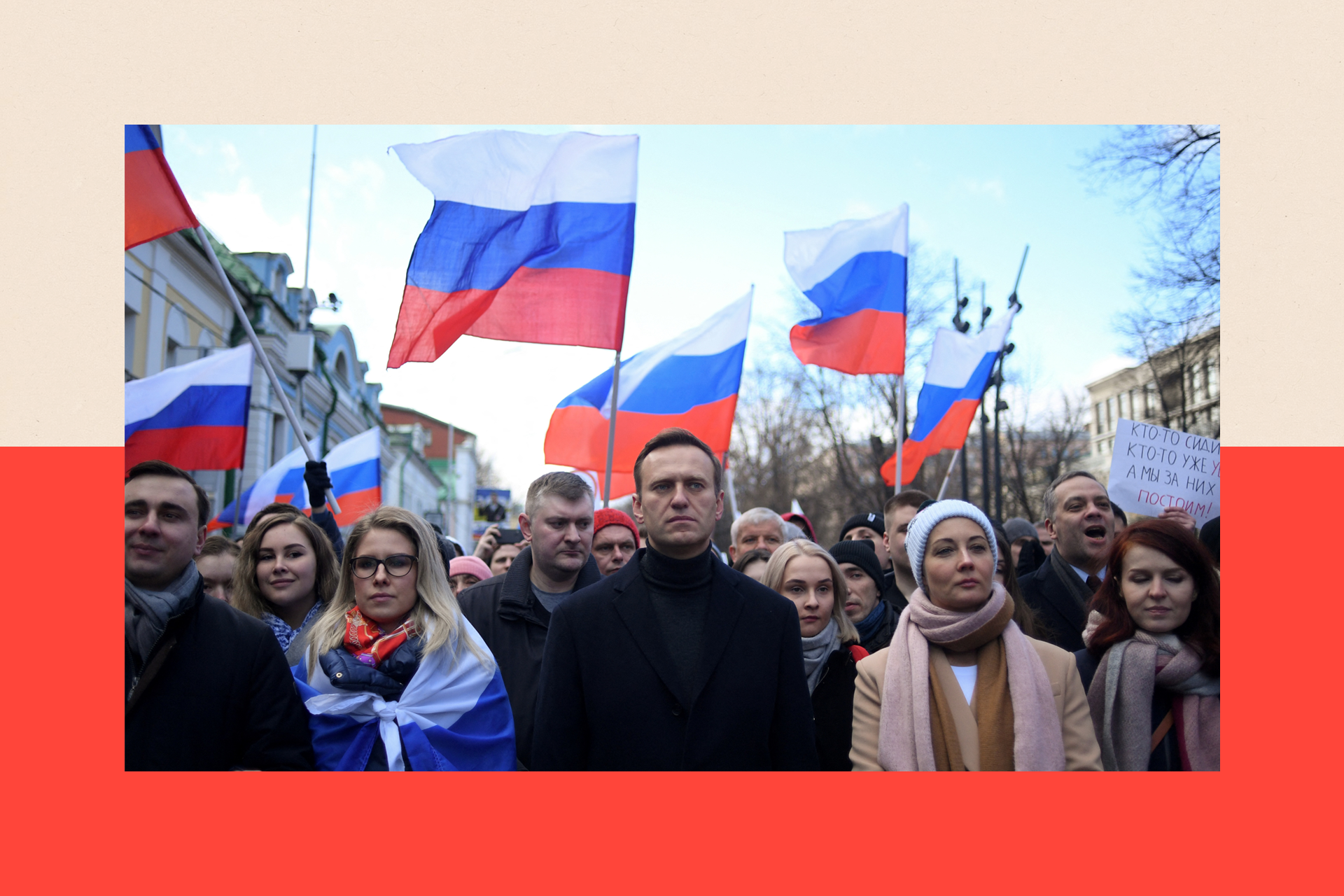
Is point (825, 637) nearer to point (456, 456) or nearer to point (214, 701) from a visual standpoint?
point (214, 701)

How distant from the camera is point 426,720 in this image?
139 inches

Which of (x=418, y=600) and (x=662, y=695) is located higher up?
(x=418, y=600)

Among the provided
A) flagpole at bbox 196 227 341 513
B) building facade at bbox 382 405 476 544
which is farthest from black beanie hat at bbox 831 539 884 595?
building facade at bbox 382 405 476 544

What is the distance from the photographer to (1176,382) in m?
13.2

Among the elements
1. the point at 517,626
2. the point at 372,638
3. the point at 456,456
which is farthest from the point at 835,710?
the point at 456,456

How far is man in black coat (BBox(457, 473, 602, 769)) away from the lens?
169 inches

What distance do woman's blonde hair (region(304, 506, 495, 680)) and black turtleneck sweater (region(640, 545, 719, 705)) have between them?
825 millimetres

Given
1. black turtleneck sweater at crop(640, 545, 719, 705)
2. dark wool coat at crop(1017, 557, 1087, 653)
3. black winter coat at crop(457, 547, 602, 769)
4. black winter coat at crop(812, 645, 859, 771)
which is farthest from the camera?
dark wool coat at crop(1017, 557, 1087, 653)

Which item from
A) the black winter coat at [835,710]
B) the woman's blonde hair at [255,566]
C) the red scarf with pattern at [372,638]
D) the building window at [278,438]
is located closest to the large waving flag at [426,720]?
the red scarf with pattern at [372,638]

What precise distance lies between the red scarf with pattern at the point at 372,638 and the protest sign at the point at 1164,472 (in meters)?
3.61

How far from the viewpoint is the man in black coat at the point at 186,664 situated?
3119mm

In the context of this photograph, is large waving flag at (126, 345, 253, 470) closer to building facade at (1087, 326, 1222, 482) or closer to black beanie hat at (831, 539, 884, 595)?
black beanie hat at (831, 539, 884, 595)

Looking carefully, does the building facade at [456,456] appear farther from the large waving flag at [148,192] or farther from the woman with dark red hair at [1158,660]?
the woman with dark red hair at [1158,660]

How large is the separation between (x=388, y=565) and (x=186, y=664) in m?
0.75
